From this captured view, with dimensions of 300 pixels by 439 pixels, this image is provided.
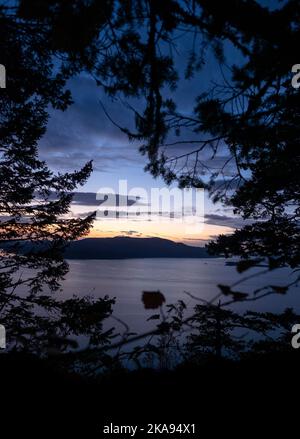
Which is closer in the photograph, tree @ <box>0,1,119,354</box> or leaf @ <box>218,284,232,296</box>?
leaf @ <box>218,284,232,296</box>

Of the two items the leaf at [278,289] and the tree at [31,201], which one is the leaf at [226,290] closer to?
the leaf at [278,289]

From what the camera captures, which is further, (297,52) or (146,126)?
(146,126)

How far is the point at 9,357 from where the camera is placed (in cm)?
242

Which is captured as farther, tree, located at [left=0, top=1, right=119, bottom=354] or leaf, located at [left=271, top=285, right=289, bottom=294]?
tree, located at [left=0, top=1, right=119, bottom=354]

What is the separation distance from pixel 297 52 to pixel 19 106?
29.9 feet

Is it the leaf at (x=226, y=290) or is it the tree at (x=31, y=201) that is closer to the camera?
the leaf at (x=226, y=290)

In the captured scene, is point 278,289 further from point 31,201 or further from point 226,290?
point 31,201

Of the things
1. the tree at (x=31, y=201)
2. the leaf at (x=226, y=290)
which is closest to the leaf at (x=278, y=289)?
the leaf at (x=226, y=290)

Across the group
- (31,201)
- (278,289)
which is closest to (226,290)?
(278,289)

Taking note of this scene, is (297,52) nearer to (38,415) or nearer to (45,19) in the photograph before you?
(45,19)

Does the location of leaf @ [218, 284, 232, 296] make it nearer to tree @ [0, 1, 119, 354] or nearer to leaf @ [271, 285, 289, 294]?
leaf @ [271, 285, 289, 294]

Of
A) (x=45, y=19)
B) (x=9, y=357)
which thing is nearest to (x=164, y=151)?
(x=45, y=19)

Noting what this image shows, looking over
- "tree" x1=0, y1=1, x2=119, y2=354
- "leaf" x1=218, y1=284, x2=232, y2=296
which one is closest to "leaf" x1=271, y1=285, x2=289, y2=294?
"leaf" x1=218, y1=284, x2=232, y2=296

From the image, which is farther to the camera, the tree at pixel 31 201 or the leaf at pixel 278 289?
the tree at pixel 31 201
